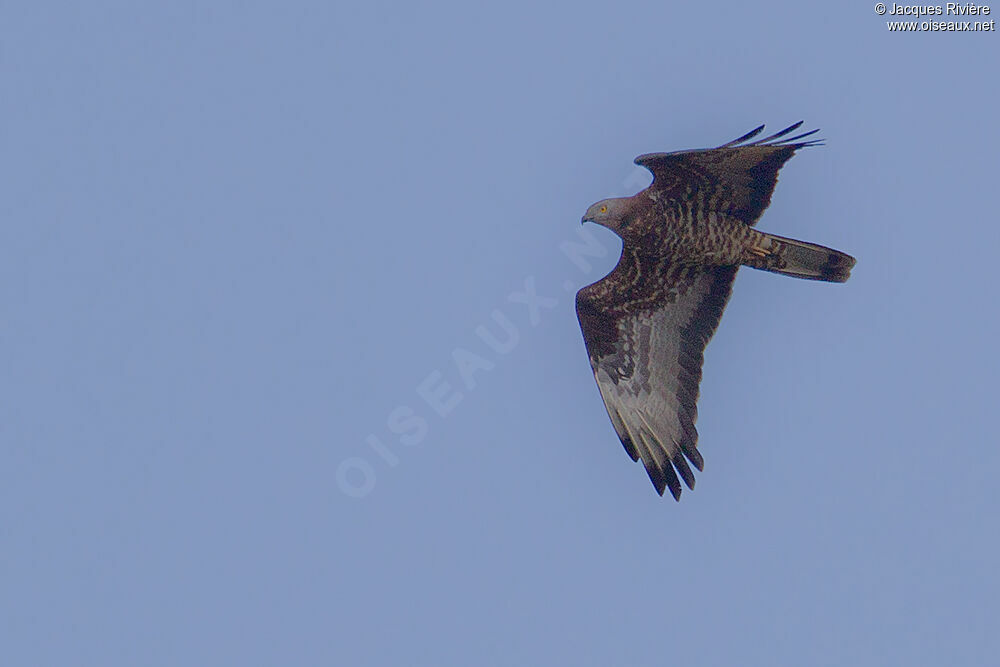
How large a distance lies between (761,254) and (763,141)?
4.91ft

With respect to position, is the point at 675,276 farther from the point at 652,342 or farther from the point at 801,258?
the point at 801,258

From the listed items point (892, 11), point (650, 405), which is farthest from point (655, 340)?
point (892, 11)

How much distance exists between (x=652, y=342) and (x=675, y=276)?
0.87m

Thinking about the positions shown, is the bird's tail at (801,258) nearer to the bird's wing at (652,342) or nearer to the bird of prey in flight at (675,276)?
the bird of prey in flight at (675,276)

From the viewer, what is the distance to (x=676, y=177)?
16.5 m

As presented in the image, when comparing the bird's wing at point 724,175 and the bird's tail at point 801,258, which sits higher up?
the bird's wing at point 724,175

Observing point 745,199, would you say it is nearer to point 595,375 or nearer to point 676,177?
point 676,177

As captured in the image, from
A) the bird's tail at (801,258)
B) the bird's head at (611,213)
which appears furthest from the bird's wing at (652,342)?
the bird's tail at (801,258)

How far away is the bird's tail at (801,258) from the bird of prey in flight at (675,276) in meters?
0.01

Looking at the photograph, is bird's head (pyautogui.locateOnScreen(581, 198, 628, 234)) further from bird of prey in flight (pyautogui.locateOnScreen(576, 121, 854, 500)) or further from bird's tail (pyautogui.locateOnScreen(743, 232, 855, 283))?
bird's tail (pyautogui.locateOnScreen(743, 232, 855, 283))

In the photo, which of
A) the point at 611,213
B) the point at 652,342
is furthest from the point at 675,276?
the point at 611,213

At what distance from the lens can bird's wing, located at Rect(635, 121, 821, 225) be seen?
15930mm

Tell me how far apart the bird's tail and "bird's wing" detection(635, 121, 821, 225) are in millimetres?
342

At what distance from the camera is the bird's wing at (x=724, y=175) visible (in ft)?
52.3
